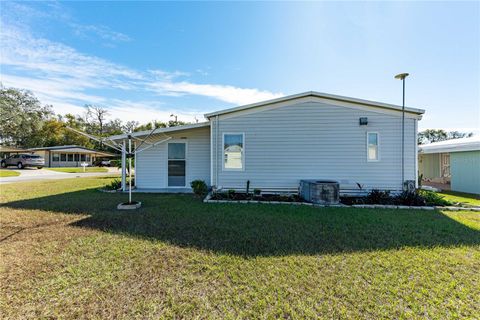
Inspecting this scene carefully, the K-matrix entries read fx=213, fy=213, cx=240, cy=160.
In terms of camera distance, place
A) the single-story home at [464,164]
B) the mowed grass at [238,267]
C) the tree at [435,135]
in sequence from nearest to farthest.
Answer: the mowed grass at [238,267], the single-story home at [464,164], the tree at [435,135]

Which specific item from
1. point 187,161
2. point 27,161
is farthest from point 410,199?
point 27,161

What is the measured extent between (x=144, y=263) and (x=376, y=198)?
22.8 ft

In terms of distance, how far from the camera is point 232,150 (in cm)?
791

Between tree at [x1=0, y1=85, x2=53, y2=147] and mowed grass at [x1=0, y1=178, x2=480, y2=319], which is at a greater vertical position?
A: tree at [x1=0, y1=85, x2=53, y2=147]

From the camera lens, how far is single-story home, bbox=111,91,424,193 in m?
7.43

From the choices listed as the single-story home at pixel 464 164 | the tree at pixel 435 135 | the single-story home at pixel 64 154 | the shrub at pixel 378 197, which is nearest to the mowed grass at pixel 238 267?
the shrub at pixel 378 197

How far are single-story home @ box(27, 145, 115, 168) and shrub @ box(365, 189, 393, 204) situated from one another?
29955 mm

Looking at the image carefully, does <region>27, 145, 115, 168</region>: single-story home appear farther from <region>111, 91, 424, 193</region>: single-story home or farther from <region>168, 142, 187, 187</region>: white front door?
<region>111, 91, 424, 193</region>: single-story home

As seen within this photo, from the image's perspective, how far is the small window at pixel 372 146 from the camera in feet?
24.7

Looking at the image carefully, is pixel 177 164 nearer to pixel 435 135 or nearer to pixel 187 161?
pixel 187 161

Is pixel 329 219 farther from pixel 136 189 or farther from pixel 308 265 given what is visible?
pixel 136 189

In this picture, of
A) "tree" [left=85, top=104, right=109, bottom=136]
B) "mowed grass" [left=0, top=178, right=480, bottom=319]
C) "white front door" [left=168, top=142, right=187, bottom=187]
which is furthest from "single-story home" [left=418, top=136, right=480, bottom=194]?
"tree" [left=85, top=104, right=109, bottom=136]

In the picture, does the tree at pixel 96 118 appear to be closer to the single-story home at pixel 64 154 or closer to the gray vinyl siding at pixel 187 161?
the single-story home at pixel 64 154

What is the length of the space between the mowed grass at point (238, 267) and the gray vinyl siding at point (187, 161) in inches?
171
